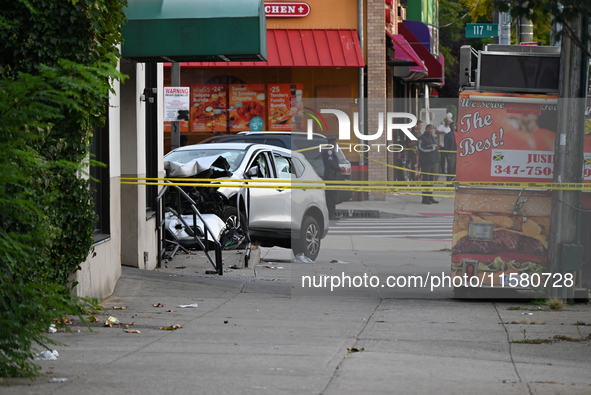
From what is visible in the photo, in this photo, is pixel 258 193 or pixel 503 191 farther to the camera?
pixel 258 193

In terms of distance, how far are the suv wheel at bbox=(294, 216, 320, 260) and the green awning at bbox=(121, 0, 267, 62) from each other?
105 inches

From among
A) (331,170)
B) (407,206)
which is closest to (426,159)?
(331,170)

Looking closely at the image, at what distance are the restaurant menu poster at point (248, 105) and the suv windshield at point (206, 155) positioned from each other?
12.7 metres

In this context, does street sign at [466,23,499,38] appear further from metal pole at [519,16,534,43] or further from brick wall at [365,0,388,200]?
brick wall at [365,0,388,200]

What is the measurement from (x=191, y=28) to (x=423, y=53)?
27.6 meters

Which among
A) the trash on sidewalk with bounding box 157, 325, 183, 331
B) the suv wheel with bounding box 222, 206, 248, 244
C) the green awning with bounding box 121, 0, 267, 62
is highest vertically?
the green awning with bounding box 121, 0, 267, 62

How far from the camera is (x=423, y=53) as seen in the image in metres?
37.7

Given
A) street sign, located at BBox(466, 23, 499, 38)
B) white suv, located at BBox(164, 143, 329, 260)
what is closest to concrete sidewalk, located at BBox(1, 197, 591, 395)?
white suv, located at BBox(164, 143, 329, 260)

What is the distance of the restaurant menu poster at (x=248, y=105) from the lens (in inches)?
1142

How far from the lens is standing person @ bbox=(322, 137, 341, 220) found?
37.0 ft

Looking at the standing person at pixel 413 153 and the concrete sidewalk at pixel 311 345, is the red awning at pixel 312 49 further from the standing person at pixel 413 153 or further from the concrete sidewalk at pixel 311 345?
the concrete sidewalk at pixel 311 345

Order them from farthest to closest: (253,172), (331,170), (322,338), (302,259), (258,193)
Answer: (253,172)
(258,193)
(302,259)
(331,170)
(322,338)

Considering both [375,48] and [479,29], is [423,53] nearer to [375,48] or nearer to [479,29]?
[375,48]

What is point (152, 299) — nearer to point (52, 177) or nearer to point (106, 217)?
point (106, 217)
